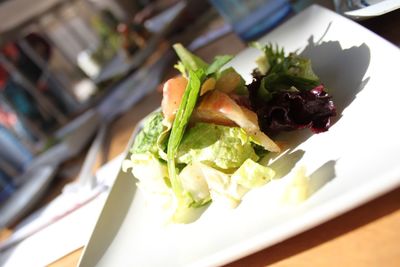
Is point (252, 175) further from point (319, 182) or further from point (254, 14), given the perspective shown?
point (254, 14)

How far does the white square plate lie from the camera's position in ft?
1.71

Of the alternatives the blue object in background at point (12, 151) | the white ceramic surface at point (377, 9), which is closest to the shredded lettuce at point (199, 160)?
the white ceramic surface at point (377, 9)

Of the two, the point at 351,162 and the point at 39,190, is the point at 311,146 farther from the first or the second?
the point at 39,190

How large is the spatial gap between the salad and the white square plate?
0.11ft

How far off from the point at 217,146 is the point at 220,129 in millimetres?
38

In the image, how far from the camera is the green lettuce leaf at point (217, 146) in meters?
0.76

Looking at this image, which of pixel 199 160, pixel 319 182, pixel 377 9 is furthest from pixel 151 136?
pixel 377 9

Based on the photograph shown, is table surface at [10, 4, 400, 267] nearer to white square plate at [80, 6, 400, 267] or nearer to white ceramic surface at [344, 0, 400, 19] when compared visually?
white square plate at [80, 6, 400, 267]

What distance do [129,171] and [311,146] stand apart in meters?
0.61

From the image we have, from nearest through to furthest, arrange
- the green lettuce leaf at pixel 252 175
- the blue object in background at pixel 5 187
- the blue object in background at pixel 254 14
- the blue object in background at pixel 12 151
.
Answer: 1. the green lettuce leaf at pixel 252 175
2. the blue object in background at pixel 254 14
3. the blue object in background at pixel 5 187
4. the blue object in background at pixel 12 151

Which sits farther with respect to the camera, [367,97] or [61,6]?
[61,6]

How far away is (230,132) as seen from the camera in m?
0.77

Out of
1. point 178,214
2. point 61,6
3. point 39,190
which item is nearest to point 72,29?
point 61,6

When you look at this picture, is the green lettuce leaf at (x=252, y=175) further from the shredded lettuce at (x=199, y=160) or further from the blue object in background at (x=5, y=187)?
the blue object in background at (x=5, y=187)
